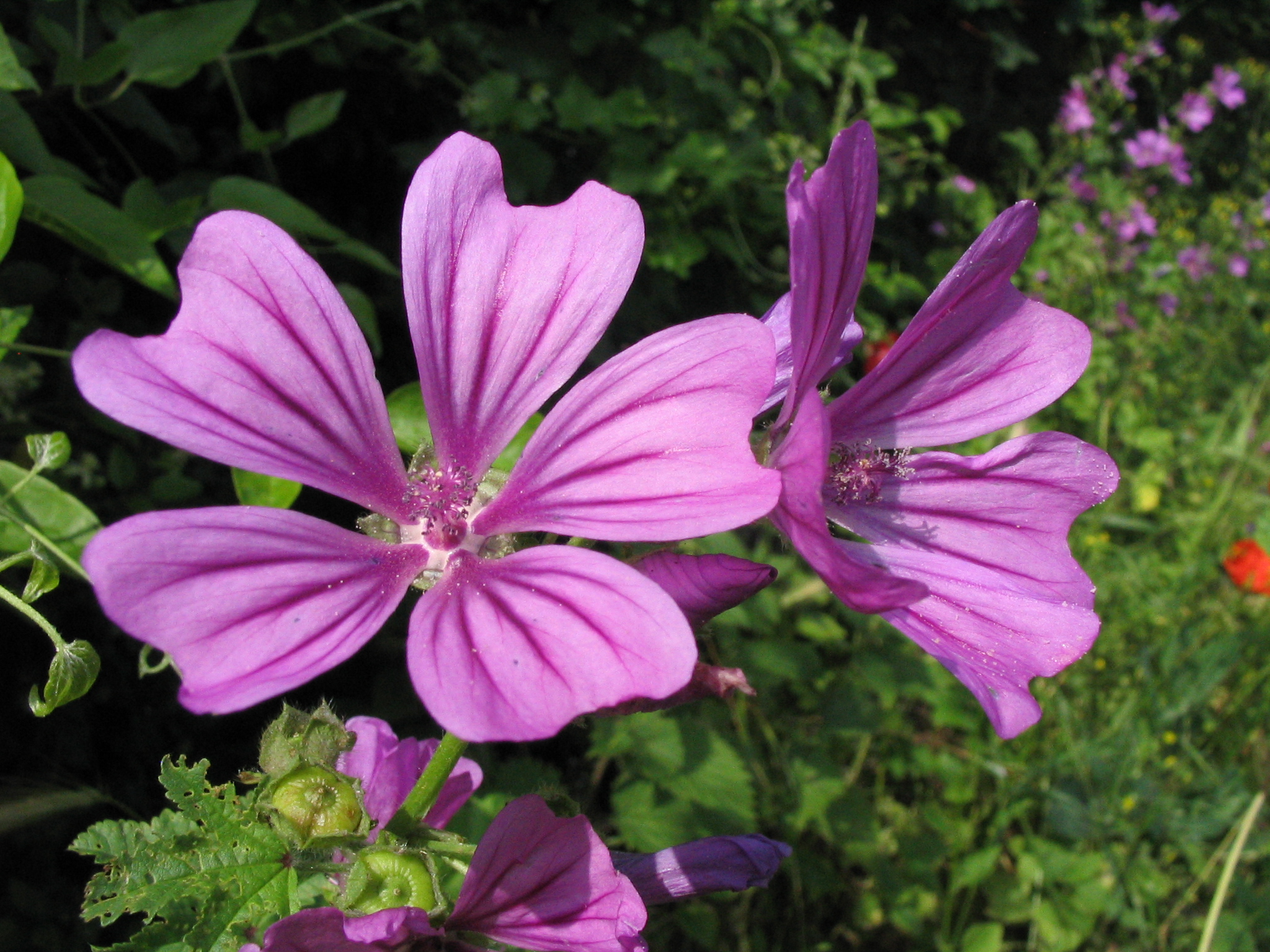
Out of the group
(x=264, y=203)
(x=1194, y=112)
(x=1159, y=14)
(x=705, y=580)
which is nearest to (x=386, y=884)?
(x=705, y=580)

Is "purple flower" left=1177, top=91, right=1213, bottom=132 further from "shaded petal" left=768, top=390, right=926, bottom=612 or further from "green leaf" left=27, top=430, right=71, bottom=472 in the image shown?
"green leaf" left=27, top=430, right=71, bottom=472

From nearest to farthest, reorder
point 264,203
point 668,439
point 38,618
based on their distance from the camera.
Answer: point 668,439 → point 38,618 → point 264,203

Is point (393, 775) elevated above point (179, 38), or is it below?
below

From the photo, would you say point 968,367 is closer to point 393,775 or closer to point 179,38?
point 393,775

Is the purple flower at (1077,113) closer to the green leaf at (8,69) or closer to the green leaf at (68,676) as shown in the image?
the green leaf at (8,69)

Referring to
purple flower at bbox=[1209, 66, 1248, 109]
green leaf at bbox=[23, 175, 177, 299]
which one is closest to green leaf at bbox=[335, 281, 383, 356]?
green leaf at bbox=[23, 175, 177, 299]

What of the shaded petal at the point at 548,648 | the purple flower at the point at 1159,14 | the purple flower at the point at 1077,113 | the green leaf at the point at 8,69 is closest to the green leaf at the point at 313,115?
the green leaf at the point at 8,69
